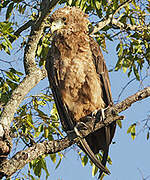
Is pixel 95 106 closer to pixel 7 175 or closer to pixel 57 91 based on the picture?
pixel 57 91

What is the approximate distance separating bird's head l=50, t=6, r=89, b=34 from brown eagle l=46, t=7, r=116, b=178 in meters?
0.03

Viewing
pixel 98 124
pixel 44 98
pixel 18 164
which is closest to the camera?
pixel 18 164

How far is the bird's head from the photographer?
3801mm

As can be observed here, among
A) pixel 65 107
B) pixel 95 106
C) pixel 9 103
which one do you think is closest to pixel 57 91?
pixel 65 107

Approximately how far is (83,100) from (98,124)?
2.30ft

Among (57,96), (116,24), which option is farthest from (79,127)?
(116,24)

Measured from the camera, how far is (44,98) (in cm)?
382

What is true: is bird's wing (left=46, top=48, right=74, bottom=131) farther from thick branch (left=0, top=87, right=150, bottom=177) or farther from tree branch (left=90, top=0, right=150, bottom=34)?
thick branch (left=0, top=87, right=150, bottom=177)

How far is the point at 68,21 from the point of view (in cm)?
388

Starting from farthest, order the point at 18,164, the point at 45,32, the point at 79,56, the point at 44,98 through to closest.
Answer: the point at 45,32 < the point at 44,98 < the point at 79,56 < the point at 18,164

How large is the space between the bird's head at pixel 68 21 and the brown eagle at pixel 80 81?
0.10 ft

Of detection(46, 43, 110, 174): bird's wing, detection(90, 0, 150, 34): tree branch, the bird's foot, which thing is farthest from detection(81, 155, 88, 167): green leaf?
detection(90, 0, 150, 34): tree branch

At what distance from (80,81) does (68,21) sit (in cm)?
75

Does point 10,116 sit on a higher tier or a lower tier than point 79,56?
lower
